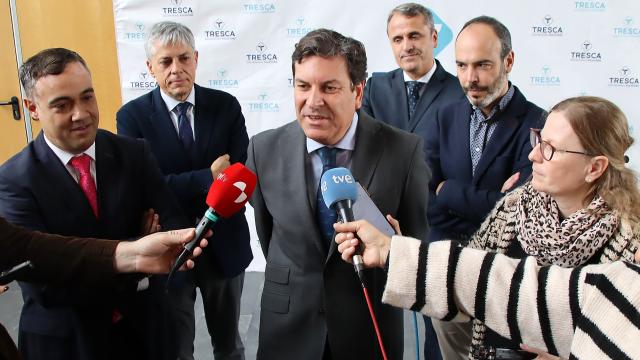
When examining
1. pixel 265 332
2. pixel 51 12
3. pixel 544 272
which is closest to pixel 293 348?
pixel 265 332

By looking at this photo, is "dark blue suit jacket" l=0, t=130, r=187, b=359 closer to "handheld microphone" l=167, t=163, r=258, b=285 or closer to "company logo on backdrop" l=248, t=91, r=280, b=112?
"handheld microphone" l=167, t=163, r=258, b=285

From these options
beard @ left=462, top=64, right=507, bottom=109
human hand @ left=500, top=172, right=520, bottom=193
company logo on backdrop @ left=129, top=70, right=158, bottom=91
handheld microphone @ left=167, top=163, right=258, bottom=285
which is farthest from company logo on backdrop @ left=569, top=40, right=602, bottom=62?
handheld microphone @ left=167, top=163, right=258, bottom=285

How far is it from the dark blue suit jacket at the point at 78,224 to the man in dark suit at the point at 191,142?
72 centimetres

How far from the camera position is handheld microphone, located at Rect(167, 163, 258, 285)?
1334mm

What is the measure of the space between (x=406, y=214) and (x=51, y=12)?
363cm

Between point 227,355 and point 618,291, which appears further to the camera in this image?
point 227,355

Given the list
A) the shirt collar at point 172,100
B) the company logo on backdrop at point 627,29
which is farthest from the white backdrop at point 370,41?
the shirt collar at point 172,100

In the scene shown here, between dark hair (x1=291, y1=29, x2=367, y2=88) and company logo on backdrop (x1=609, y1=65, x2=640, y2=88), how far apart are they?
10.1ft

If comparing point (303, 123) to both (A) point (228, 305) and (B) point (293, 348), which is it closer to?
(B) point (293, 348)

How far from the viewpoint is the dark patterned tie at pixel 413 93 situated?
2859mm

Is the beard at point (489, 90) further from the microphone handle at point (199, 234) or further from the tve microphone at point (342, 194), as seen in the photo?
the microphone handle at point (199, 234)

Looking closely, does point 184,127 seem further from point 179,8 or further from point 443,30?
point 443,30

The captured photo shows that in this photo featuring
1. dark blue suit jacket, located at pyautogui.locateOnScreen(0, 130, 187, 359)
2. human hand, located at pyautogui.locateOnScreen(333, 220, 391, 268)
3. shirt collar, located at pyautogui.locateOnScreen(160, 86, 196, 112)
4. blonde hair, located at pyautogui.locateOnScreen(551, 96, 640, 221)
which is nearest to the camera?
human hand, located at pyautogui.locateOnScreen(333, 220, 391, 268)

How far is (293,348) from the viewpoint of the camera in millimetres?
1711
